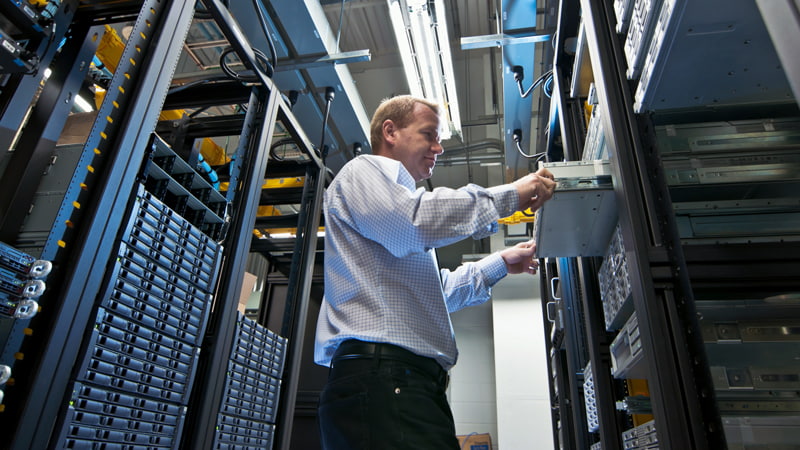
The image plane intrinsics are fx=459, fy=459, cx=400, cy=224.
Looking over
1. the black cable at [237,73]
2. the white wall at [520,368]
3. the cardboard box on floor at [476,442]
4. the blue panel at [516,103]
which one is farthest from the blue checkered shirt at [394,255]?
the cardboard box on floor at [476,442]

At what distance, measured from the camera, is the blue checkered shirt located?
107 centimetres

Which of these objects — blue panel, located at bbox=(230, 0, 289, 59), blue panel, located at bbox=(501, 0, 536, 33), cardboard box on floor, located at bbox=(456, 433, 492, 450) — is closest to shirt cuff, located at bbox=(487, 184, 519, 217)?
blue panel, located at bbox=(501, 0, 536, 33)

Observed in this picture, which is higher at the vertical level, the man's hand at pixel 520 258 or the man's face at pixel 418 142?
the man's face at pixel 418 142

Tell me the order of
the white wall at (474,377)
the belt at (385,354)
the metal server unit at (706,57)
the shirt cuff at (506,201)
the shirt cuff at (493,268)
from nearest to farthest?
the metal server unit at (706,57)
the belt at (385,354)
the shirt cuff at (506,201)
the shirt cuff at (493,268)
the white wall at (474,377)

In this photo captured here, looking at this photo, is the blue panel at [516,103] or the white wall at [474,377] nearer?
the blue panel at [516,103]

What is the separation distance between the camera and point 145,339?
1.30 meters

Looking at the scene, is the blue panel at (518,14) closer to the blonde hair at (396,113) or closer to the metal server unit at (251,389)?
the blonde hair at (396,113)

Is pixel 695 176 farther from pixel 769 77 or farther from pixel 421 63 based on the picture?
pixel 421 63

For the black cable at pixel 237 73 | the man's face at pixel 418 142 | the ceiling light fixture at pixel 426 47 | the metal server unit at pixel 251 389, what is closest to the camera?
the man's face at pixel 418 142

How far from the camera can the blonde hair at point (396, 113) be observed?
5.08ft

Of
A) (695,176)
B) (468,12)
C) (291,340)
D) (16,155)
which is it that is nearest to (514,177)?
(468,12)

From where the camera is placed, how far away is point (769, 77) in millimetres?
998

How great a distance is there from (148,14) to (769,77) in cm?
163

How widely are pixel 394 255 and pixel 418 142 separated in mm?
503
